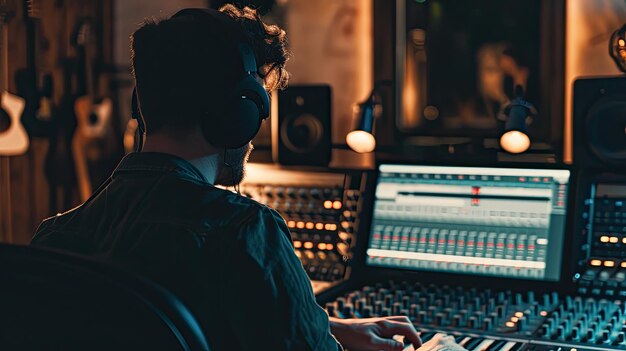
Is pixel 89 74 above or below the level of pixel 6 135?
above

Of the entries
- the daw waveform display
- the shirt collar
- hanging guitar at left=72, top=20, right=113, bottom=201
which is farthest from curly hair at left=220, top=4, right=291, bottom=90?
hanging guitar at left=72, top=20, right=113, bottom=201

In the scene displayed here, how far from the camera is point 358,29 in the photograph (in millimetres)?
3342

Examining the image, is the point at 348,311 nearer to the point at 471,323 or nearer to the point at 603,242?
the point at 471,323

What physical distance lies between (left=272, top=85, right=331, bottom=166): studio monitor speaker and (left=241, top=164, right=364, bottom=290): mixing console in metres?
0.07

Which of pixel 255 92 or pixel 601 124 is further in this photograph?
pixel 601 124

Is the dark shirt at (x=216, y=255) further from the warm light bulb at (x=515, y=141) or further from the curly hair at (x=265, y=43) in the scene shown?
the warm light bulb at (x=515, y=141)

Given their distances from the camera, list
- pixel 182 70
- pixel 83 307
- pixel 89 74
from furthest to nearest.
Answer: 1. pixel 89 74
2. pixel 182 70
3. pixel 83 307

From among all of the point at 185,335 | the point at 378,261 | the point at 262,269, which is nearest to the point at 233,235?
the point at 262,269

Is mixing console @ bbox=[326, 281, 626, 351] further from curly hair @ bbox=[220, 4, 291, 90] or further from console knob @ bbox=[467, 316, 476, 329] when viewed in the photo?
curly hair @ bbox=[220, 4, 291, 90]

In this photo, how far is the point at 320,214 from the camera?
2160mm

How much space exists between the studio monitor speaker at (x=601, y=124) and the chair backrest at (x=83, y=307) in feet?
4.15

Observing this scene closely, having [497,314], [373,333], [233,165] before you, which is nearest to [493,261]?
[497,314]

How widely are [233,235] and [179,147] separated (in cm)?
21

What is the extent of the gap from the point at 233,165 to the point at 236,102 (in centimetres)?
14
